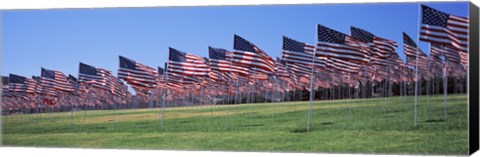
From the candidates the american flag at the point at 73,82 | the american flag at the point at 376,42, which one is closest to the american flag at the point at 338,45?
the american flag at the point at 376,42

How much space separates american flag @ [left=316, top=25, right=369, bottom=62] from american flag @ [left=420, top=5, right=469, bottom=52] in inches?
76.7

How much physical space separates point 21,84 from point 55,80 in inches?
38.7

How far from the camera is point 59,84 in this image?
90.0 ft

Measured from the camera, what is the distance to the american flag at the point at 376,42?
23266 mm

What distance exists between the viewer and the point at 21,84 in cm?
2672

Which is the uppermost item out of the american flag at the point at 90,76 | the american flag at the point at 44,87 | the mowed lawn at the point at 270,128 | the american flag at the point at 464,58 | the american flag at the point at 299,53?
the american flag at the point at 299,53

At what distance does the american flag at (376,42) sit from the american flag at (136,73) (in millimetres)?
6022

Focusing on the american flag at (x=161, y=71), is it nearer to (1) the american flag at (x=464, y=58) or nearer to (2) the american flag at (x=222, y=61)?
(2) the american flag at (x=222, y=61)

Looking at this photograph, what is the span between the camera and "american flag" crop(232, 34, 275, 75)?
24875mm

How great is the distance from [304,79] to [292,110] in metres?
1.83

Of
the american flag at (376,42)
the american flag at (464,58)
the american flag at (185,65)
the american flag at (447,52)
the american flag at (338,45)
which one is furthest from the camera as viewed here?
the american flag at (185,65)

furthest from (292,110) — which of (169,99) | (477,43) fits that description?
(477,43)

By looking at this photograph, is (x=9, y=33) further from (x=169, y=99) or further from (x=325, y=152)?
(x=325, y=152)

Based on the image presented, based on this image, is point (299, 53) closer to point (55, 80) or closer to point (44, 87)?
point (55, 80)
